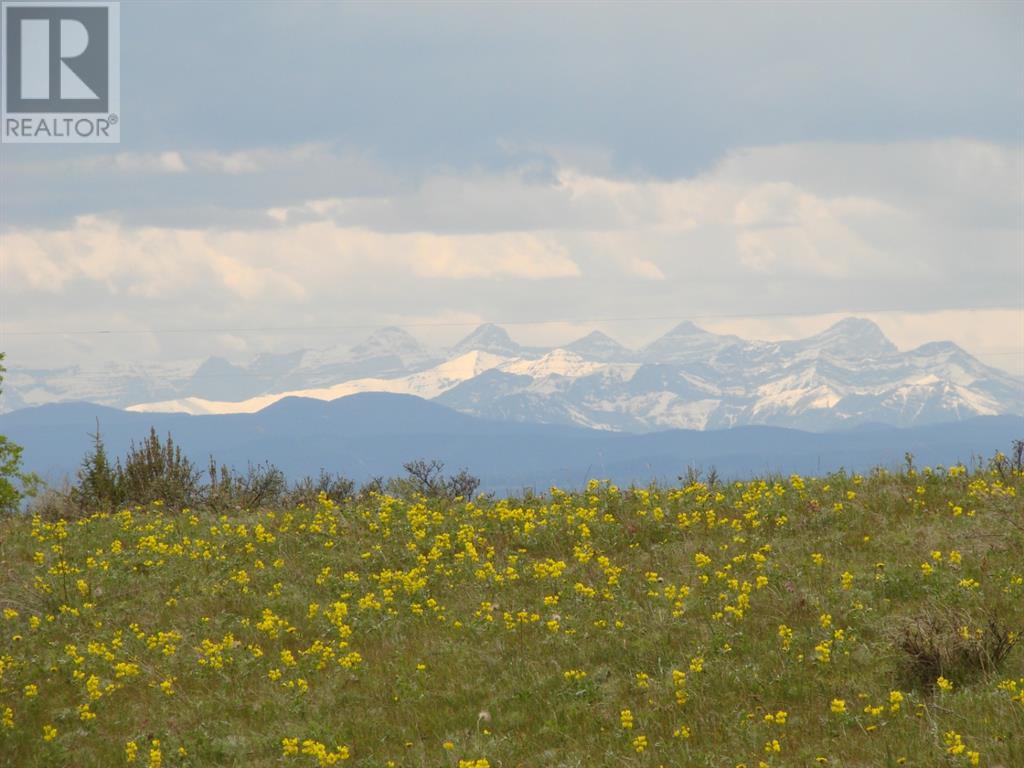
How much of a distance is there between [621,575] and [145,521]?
1031 cm

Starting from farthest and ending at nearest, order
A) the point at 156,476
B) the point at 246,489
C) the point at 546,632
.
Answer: the point at 156,476, the point at 246,489, the point at 546,632

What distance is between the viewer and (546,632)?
43.6 feet

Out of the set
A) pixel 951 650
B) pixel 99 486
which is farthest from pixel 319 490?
pixel 951 650

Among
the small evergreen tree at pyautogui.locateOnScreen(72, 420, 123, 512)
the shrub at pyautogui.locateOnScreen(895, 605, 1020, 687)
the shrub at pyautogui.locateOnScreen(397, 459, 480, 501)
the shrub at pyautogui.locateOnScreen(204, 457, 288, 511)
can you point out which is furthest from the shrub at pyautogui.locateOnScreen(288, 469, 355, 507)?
the shrub at pyautogui.locateOnScreen(895, 605, 1020, 687)

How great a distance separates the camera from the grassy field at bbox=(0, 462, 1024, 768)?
1028cm

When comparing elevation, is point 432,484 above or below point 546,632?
above

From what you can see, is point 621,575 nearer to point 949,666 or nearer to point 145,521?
point 949,666

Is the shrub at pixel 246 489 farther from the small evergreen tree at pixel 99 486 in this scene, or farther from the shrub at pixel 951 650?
the shrub at pixel 951 650

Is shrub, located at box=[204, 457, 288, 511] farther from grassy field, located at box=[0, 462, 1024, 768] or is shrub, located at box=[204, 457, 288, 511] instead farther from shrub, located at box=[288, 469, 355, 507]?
grassy field, located at box=[0, 462, 1024, 768]

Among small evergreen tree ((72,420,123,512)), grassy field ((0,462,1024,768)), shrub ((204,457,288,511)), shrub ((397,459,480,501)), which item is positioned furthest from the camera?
small evergreen tree ((72,420,123,512))

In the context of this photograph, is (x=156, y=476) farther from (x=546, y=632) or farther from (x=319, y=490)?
(x=546, y=632)

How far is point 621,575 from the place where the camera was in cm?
1495

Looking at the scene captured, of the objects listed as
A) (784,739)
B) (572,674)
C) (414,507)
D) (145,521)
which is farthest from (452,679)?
(145,521)

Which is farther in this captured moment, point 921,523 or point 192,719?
point 921,523
